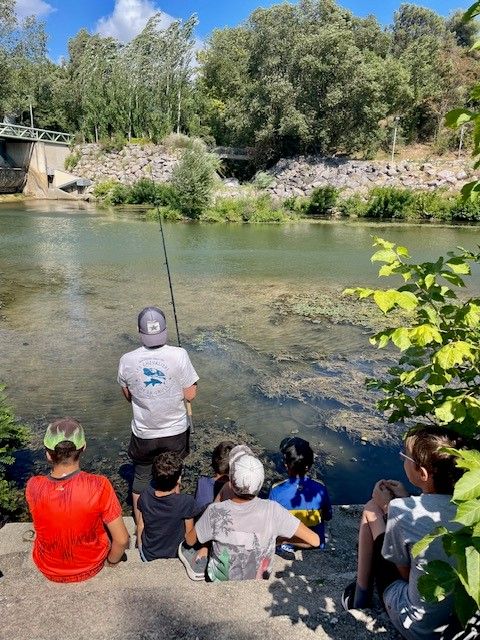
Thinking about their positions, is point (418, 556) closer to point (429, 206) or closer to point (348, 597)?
point (348, 597)

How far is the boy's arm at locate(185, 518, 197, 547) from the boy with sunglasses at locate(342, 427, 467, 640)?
101 cm

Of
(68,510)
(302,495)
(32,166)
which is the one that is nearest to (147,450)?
(68,510)

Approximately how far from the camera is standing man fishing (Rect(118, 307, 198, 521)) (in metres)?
Result: 3.62

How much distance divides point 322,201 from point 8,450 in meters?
36.5

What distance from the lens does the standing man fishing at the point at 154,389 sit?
11.9ft

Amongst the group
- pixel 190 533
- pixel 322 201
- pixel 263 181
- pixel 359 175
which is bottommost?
pixel 190 533

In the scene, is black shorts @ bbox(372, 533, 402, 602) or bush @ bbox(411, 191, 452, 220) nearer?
black shorts @ bbox(372, 533, 402, 602)

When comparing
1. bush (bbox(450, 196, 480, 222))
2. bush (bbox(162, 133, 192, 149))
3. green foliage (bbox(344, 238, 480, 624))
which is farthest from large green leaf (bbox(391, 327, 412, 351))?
bush (bbox(162, 133, 192, 149))

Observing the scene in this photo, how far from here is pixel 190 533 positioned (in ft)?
10.3

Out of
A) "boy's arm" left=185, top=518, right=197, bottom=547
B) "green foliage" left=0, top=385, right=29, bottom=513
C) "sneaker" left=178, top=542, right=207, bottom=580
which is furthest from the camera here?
"green foliage" left=0, top=385, right=29, bottom=513

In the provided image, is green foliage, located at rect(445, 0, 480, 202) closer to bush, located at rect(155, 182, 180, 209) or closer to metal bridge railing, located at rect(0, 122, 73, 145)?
bush, located at rect(155, 182, 180, 209)

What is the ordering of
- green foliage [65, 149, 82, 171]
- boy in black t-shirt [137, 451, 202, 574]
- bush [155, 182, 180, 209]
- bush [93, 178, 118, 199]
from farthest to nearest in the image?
green foliage [65, 149, 82, 171], bush [93, 178, 118, 199], bush [155, 182, 180, 209], boy in black t-shirt [137, 451, 202, 574]

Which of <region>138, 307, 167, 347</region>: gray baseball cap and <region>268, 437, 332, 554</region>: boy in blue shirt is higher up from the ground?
<region>138, 307, 167, 347</region>: gray baseball cap

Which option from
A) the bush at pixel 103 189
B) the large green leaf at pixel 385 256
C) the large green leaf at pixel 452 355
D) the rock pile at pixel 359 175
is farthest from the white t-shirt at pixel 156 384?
the bush at pixel 103 189
